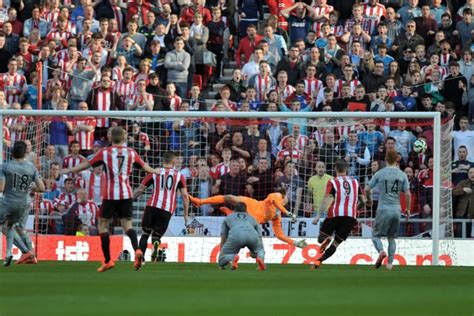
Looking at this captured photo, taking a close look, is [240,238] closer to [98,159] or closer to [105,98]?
[98,159]

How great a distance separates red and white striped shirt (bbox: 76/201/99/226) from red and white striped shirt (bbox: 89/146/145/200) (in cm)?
564

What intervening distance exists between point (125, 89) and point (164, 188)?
6559 millimetres

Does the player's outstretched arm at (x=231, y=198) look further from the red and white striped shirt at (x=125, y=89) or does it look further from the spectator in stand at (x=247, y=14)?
the spectator in stand at (x=247, y=14)

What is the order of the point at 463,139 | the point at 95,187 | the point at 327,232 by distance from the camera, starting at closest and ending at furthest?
the point at 327,232 < the point at 95,187 < the point at 463,139

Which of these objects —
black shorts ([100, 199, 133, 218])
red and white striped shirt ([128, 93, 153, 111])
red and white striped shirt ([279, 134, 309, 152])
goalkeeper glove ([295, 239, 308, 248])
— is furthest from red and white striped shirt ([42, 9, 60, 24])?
black shorts ([100, 199, 133, 218])

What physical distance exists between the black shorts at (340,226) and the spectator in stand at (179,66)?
25.1 feet

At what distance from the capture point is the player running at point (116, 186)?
18906 mm

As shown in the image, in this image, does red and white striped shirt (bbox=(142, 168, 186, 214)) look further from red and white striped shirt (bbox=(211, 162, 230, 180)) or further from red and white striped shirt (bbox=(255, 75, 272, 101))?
red and white striped shirt (bbox=(255, 75, 272, 101))

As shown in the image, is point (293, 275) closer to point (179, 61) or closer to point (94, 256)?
point (94, 256)

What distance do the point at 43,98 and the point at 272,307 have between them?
15814 mm

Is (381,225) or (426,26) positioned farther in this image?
(426,26)

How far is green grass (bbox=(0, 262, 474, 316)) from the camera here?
13.0m

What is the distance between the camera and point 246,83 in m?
28.5

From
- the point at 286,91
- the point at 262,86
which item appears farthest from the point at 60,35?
the point at 286,91
